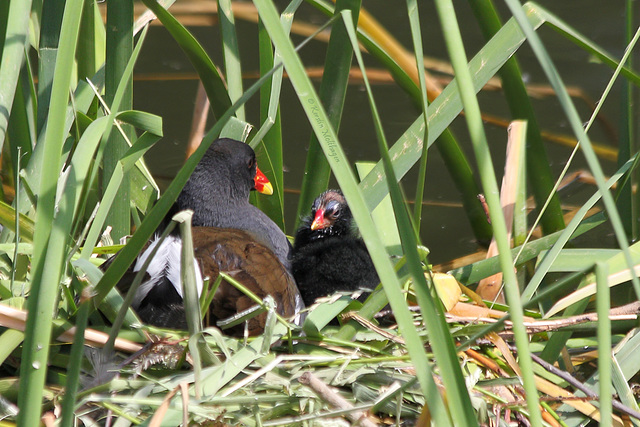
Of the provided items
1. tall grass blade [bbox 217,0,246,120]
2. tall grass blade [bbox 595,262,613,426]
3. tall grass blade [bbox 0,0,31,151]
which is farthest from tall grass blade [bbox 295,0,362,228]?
tall grass blade [bbox 595,262,613,426]

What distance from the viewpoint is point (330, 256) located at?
1.72 m

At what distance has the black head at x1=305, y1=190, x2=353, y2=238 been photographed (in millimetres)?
1849

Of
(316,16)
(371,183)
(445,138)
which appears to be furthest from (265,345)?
(316,16)

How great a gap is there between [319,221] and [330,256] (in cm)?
14

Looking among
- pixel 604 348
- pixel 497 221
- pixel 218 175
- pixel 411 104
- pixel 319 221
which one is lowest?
pixel 604 348

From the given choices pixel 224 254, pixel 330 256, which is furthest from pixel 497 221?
pixel 330 256

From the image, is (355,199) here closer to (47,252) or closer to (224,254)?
(47,252)

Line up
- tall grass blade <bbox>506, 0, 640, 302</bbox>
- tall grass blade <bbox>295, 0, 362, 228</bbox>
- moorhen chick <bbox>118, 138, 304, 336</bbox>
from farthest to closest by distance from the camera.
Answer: tall grass blade <bbox>295, 0, 362, 228</bbox>, moorhen chick <bbox>118, 138, 304, 336</bbox>, tall grass blade <bbox>506, 0, 640, 302</bbox>

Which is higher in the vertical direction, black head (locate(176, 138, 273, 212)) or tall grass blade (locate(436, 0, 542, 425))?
black head (locate(176, 138, 273, 212))

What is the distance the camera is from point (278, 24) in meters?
0.86

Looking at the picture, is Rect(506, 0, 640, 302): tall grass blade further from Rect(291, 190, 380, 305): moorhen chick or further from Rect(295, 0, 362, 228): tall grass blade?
Rect(291, 190, 380, 305): moorhen chick

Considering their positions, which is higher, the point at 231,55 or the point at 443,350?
the point at 231,55

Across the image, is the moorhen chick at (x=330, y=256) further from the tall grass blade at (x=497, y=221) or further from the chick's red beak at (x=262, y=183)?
the tall grass blade at (x=497, y=221)

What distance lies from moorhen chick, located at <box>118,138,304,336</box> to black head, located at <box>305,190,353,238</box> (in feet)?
0.41
